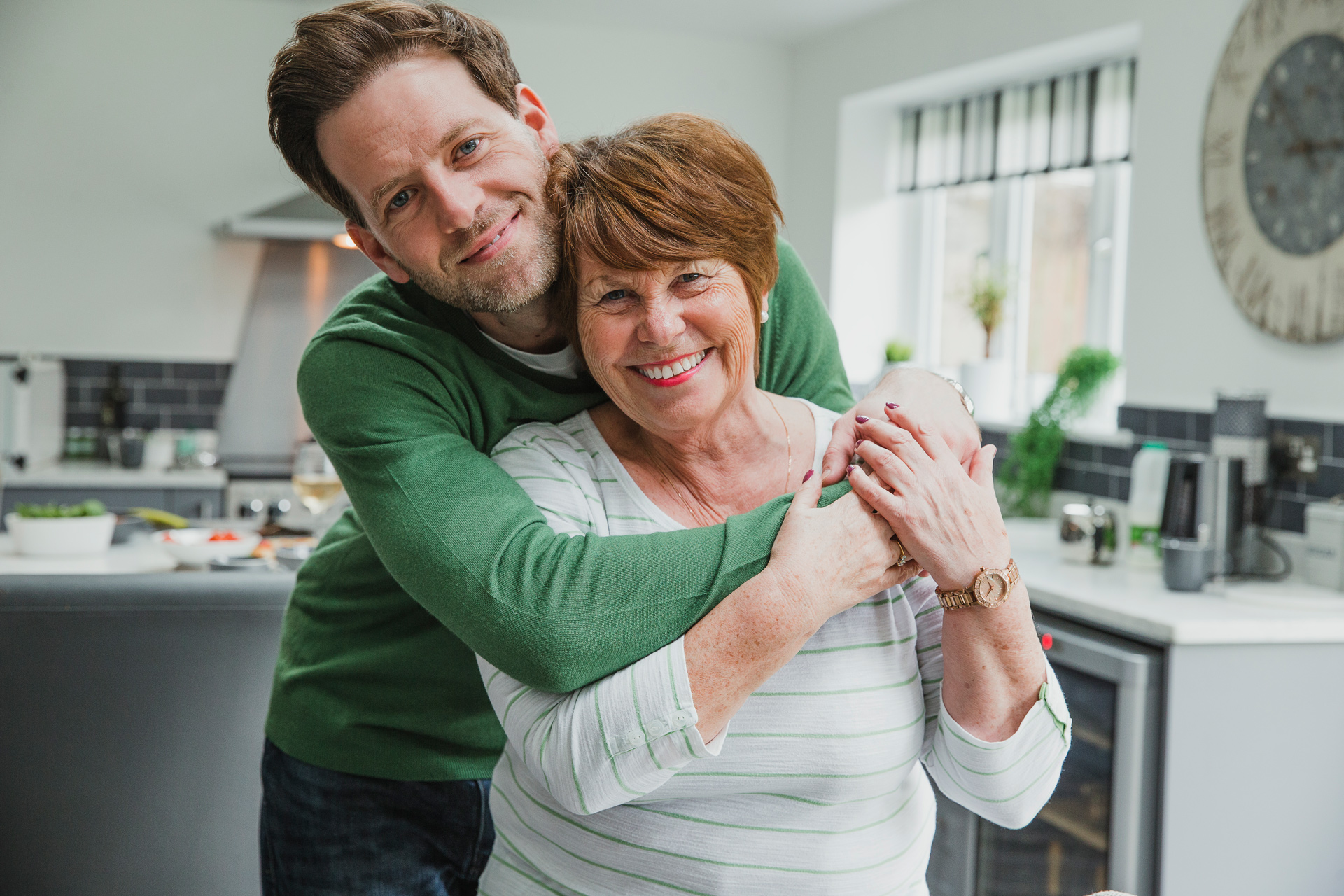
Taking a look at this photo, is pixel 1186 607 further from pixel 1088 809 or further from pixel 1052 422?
pixel 1052 422

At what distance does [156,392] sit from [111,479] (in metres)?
0.77

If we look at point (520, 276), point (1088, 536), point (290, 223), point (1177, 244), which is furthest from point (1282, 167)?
point (290, 223)

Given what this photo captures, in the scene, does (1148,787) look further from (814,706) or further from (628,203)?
(628,203)

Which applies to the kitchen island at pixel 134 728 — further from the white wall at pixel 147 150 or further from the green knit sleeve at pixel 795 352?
the white wall at pixel 147 150

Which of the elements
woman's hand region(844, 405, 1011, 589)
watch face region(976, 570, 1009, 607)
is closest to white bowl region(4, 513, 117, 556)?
woman's hand region(844, 405, 1011, 589)

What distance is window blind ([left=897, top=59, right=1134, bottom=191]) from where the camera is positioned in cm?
409

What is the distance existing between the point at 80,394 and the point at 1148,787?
16.0 feet

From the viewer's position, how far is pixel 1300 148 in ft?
9.41

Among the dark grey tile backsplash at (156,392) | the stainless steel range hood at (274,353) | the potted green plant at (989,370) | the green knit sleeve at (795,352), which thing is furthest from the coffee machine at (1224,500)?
the dark grey tile backsplash at (156,392)

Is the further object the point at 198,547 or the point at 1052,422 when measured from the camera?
the point at 1052,422

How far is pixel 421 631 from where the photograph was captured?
145cm

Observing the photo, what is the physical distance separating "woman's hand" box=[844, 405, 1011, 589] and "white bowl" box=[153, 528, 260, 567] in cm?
185

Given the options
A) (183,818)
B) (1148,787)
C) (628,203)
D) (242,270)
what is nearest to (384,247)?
(628,203)

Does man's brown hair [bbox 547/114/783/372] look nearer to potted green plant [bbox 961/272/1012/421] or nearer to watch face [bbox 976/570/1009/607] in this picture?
watch face [bbox 976/570/1009/607]
